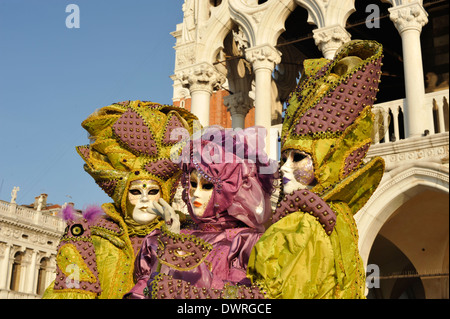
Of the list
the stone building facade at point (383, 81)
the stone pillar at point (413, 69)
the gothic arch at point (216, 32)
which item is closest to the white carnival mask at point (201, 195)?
the stone building facade at point (383, 81)

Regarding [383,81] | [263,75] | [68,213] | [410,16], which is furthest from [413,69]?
[68,213]

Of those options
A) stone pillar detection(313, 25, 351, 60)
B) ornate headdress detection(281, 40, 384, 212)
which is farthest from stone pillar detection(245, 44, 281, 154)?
ornate headdress detection(281, 40, 384, 212)

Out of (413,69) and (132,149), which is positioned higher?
(413,69)

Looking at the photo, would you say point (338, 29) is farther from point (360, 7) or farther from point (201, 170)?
point (201, 170)

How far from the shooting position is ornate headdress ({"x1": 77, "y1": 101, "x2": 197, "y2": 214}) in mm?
4527

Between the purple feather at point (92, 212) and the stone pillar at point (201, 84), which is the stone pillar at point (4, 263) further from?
the purple feather at point (92, 212)

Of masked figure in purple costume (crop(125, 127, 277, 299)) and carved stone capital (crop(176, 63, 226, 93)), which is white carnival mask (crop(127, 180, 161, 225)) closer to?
masked figure in purple costume (crop(125, 127, 277, 299))

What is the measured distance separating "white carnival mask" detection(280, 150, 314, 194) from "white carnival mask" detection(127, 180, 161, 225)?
3.66ft

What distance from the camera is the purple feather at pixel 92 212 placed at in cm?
454

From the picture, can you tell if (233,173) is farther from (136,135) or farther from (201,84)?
(201,84)

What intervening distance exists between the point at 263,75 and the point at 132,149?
574cm

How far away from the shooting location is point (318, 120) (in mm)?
3648

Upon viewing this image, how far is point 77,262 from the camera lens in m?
4.20
